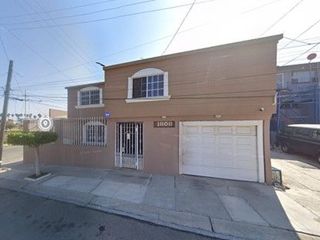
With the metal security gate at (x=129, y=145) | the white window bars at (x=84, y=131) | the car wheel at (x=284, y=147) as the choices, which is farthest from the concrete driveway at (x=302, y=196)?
the white window bars at (x=84, y=131)

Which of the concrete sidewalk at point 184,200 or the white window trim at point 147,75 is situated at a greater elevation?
the white window trim at point 147,75

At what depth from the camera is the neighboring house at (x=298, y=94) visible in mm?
19766

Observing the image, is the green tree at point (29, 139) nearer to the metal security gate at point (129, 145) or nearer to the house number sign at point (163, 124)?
the metal security gate at point (129, 145)

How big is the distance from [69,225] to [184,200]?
3.32m

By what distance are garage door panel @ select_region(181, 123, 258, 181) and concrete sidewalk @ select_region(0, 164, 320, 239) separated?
1.61 ft

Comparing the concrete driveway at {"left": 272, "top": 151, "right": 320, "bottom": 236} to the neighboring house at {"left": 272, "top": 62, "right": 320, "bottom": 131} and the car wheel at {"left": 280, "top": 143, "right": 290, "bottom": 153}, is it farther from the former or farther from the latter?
the neighboring house at {"left": 272, "top": 62, "right": 320, "bottom": 131}

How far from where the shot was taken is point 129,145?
9539mm

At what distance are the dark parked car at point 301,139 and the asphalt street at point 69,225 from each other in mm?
11946

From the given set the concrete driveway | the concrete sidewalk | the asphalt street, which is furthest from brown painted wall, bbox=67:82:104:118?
the concrete driveway

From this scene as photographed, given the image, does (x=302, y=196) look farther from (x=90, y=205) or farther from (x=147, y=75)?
(x=147, y=75)

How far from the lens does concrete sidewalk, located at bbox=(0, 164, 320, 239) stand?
14.5ft

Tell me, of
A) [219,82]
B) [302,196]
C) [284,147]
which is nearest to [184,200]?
[302,196]

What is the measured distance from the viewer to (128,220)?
4758 millimetres

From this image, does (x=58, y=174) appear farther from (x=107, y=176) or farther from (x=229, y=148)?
(x=229, y=148)
